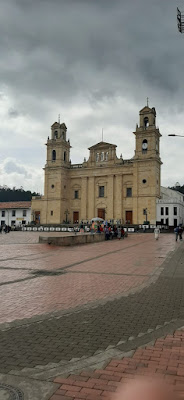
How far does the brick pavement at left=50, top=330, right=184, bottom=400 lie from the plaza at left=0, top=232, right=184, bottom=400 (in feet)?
0.04

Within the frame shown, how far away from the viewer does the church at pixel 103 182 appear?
184 feet

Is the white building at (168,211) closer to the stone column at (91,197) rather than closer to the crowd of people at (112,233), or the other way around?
the stone column at (91,197)

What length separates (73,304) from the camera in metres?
6.54

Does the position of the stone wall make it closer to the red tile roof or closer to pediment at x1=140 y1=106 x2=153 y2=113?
pediment at x1=140 y1=106 x2=153 y2=113

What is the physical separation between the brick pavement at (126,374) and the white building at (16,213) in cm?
6667

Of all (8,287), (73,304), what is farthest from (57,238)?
(73,304)

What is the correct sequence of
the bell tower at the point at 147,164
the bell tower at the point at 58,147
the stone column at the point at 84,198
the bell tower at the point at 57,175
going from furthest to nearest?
1. the bell tower at the point at 58,147
2. the bell tower at the point at 57,175
3. the stone column at the point at 84,198
4. the bell tower at the point at 147,164

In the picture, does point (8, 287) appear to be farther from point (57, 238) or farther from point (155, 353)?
point (57, 238)

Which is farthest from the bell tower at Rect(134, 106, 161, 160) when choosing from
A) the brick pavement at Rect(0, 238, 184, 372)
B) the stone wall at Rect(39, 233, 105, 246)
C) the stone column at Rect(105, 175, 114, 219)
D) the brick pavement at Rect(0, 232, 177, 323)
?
the brick pavement at Rect(0, 238, 184, 372)

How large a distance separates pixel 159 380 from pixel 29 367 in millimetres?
1538

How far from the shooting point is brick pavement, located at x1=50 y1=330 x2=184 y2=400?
318cm

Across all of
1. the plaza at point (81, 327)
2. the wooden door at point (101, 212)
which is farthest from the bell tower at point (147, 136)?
the plaza at point (81, 327)

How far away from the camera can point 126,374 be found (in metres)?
3.56

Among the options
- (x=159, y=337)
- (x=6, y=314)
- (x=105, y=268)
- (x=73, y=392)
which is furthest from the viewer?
(x=105, y=268)
